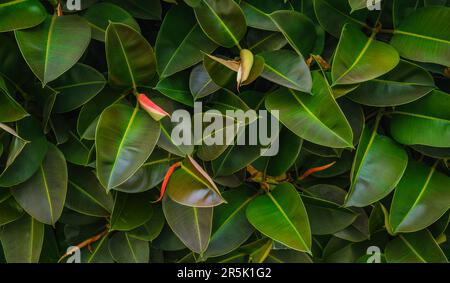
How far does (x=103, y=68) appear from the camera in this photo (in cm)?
119

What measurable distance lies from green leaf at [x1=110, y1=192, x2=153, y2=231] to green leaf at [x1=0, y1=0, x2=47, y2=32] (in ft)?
1.26

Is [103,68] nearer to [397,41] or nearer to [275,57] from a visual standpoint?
[275,57]

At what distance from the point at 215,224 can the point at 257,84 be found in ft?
1.04

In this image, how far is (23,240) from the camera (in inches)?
45.7

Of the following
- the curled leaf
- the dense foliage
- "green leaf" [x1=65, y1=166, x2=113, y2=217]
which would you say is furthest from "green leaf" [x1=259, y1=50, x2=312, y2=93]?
"green leaf" [x1=65, y1=166, x2=113, y2=217]

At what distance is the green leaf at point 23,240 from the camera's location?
1.15 m

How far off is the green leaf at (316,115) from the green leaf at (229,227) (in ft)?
0.77

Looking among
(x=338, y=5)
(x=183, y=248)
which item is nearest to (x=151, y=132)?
(x=183, y=248)

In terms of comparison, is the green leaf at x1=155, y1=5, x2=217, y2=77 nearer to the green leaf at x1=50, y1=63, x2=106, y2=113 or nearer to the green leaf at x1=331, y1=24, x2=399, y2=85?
the green leaf at x1=50, y1=63, x2=106, y2=113

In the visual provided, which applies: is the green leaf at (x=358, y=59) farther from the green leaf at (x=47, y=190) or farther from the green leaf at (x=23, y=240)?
the green leaf at (x=23, y=240)

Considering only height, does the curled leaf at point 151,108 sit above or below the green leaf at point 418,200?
above

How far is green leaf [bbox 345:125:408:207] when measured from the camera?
1.02 m

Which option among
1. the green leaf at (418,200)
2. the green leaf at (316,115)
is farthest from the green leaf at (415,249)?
the green leaf at (316,115)

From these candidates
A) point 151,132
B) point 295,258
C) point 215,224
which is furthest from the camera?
point 295,258
